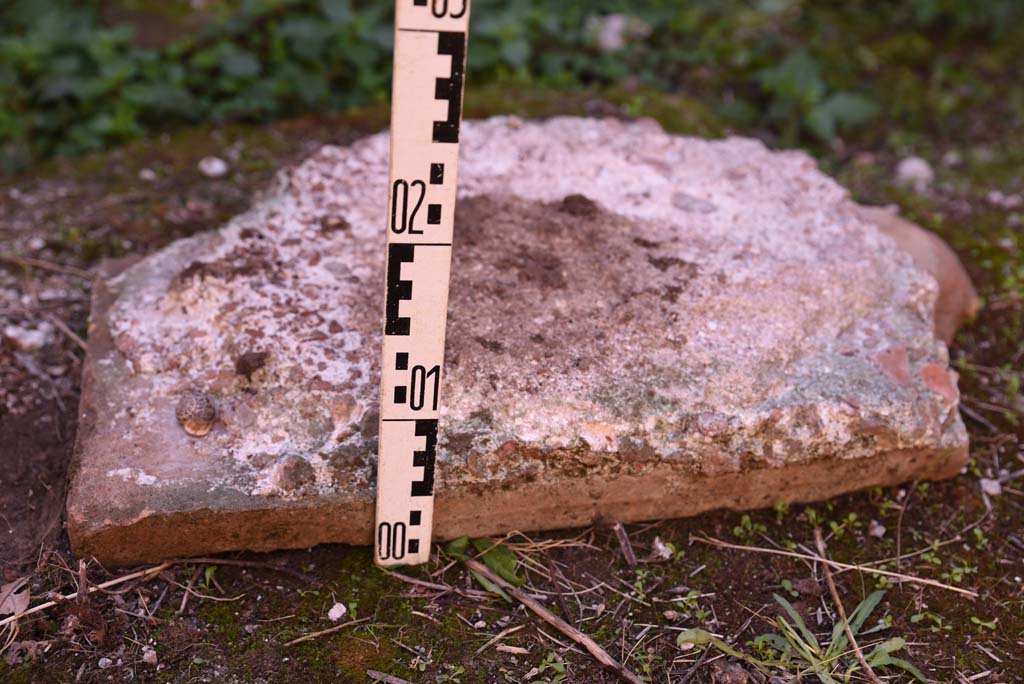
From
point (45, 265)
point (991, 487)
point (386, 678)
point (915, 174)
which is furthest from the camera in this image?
point (915, 174)

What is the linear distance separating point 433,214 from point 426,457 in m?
0.61

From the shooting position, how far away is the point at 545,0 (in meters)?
4.59

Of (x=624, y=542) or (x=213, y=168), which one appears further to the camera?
(x=213, y=168)

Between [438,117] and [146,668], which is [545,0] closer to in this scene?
[438,117]

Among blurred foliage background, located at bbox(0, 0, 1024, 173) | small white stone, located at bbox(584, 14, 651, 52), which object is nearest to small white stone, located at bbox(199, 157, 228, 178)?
blurred foliage background, located at bbox(0, 0, 1024, 173)

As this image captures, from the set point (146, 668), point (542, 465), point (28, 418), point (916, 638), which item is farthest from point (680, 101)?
point (146, 668)

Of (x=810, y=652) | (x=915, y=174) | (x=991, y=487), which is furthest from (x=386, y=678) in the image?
(x=915, y=174)

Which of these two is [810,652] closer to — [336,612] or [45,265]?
[336,612]

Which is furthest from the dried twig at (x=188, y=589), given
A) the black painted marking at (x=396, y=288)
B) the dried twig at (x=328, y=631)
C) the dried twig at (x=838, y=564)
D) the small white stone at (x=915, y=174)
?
the small white stone at (x=915, y=174)

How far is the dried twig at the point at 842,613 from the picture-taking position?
2.27 metres

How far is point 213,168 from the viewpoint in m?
→ 3.78

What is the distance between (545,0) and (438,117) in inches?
115

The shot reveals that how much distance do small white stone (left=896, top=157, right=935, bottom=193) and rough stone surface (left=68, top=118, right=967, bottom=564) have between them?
1.26 meters

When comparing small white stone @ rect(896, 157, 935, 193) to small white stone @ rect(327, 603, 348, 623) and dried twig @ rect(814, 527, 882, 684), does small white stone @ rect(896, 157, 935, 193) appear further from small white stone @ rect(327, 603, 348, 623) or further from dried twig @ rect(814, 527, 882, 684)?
small white stone @ rect(327, 603, 348, 623)
